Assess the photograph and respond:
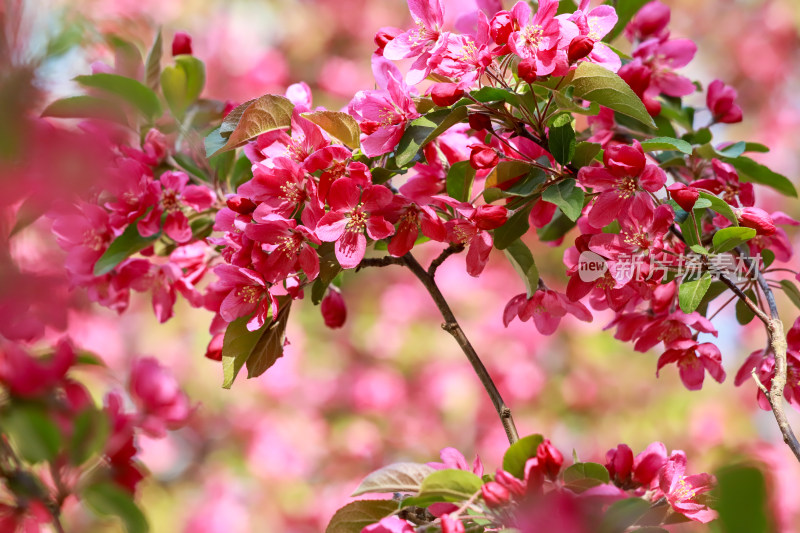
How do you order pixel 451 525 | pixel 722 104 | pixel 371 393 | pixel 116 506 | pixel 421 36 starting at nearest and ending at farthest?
pixel 451 525
pixel 116 506
pixel 421 36
pixel 722 104
pixel 371 393

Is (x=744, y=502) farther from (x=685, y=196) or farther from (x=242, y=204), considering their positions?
(x=242, y=204)

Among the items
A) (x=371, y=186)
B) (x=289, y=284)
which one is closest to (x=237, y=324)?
(x=289, y=284)

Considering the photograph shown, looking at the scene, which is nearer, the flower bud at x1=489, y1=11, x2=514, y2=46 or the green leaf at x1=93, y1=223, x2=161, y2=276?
the flower bud at x1=489, y1=11, x2=514, y2=46

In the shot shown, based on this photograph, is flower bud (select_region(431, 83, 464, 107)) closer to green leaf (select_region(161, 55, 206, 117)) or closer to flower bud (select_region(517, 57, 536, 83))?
flower bud (select_region(517, 57, 536, 83))

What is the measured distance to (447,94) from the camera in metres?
0.74

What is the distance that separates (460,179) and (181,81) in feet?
1.59

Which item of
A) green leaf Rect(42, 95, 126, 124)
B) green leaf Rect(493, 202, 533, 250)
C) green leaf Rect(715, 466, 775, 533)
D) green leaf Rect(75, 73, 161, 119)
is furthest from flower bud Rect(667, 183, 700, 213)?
green leaf Rect(75, 73, 161, 119)

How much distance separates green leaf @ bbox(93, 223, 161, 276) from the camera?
0.95 meters

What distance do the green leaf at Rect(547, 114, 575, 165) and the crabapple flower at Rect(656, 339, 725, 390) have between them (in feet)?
0.92

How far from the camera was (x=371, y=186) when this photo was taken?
0.77 metres

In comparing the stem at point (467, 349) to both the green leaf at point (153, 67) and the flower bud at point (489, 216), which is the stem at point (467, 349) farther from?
the green leaf at point (153, 67)

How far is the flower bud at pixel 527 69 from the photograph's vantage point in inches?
28.5

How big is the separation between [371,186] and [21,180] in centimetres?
36

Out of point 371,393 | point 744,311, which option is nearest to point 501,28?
point 744,311
